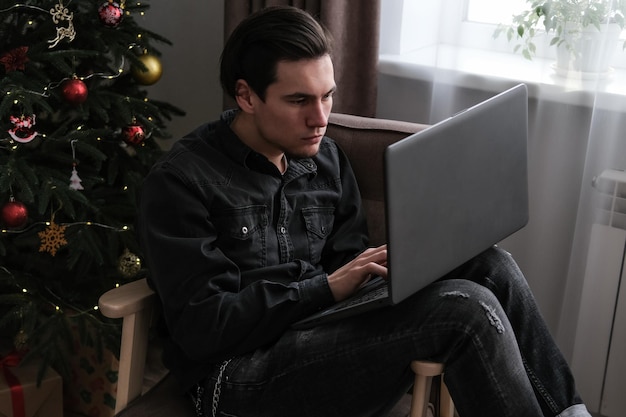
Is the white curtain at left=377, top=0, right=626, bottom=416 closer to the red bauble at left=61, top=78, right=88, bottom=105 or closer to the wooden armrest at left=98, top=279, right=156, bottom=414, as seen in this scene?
the red bauble at left=61, top=78, right=88, bottom=105

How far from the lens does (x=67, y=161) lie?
2.15m

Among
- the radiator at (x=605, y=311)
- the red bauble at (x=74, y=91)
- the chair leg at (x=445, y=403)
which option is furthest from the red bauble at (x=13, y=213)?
the radiator at (x=605, y=311)

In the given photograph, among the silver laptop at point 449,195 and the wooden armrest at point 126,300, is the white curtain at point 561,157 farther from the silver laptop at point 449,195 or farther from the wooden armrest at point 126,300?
the wooden armrest at point 126,300

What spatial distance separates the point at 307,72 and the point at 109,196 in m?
0.86

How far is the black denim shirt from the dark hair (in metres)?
0.13

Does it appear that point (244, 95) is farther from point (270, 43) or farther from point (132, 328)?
point (132, 328)

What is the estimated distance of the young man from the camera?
1451 millimetres

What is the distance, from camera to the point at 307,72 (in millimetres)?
1621

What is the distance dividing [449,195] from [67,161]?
3.61 feet

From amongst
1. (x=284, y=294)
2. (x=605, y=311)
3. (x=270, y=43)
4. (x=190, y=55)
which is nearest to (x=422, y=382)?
(x=284, y=294)

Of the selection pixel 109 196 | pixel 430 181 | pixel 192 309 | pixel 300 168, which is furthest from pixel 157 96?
pixel 430 181

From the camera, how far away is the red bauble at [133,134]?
222cm

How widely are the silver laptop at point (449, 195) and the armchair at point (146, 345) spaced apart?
0.17m

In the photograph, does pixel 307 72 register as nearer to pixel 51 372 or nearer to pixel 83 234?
pixel 83 234
